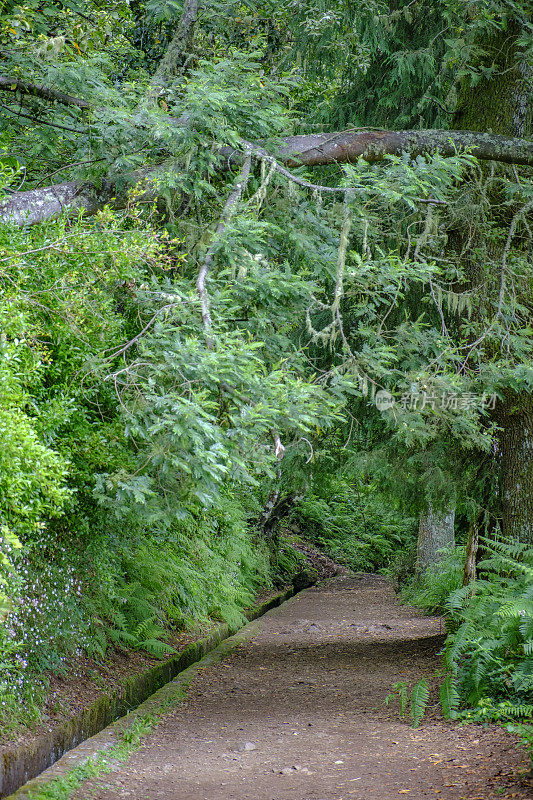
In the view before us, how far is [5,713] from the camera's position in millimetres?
4898

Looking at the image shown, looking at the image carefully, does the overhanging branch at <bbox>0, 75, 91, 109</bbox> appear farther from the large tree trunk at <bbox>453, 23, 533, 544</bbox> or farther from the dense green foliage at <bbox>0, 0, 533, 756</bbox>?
the large tree trunk at <bbox>453, 23, 533, 544</bbox>

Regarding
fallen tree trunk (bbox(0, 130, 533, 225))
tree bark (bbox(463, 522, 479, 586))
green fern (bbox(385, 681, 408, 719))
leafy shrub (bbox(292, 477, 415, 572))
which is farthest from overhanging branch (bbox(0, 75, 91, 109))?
leafy shrub (bbox(292, 477, 415, 572))

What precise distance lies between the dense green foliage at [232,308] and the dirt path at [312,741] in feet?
2.62

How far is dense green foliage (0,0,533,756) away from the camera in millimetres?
4457

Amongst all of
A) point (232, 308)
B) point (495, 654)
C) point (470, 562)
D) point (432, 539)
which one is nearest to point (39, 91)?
point (232, 308)

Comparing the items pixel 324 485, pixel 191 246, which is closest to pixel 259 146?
pixel 191 246

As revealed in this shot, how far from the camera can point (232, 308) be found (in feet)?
15.7

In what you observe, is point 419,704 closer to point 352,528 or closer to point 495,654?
point 495,654

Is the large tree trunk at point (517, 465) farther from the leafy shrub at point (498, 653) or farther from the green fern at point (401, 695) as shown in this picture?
the green fern at point (401, 695)

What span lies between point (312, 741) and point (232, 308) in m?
3.43

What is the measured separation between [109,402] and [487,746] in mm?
3494

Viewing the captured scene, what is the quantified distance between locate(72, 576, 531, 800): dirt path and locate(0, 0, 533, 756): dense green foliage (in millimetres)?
797

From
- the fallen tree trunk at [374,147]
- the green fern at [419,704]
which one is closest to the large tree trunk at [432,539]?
the green fern at [419,704]

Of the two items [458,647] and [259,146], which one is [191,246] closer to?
[259,146]
